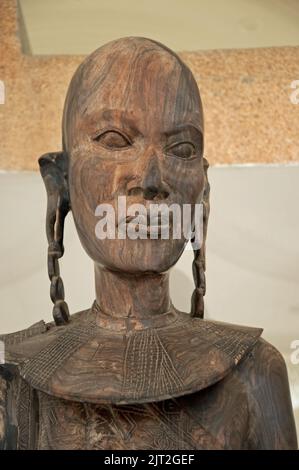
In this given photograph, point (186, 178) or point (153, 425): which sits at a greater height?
point (186, 178)

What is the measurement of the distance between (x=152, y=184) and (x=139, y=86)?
0.20m

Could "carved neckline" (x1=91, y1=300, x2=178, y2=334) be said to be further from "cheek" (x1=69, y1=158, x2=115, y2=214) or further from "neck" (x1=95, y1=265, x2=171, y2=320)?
"cheek" (x1=69, y1=158, x2=115, y2=214)

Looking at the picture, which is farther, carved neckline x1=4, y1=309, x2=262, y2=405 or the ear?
the ear

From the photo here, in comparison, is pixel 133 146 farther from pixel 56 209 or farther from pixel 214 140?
pixel 214 140

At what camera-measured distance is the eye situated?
4.64ft

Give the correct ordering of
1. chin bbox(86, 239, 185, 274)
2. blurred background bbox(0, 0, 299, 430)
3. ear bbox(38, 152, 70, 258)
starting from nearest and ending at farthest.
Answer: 1. chin bbox(86, 239, 185, 274)
2. ear bbox(38, 152, 70, 258)
3. blurred background bbox(0, 0, 299, 430)

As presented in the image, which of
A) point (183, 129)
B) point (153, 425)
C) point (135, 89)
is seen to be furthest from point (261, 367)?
point (135, 89)

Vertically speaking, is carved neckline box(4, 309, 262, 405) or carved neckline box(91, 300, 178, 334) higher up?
carved neckline box(91, 300, 178, 334)

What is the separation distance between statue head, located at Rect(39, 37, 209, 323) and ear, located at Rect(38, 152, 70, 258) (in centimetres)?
6

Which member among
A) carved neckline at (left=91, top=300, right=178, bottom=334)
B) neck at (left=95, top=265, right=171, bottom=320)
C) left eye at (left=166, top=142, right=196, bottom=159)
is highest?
left eye at (left=166, top=142, right=196, bottom=159)

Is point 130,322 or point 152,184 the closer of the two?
point 152,184

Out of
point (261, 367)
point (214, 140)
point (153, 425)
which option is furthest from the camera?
point (214, 140)

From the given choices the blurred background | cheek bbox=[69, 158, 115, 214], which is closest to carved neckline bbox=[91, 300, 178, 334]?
cheek bbox=[69, 158, 115, 214]

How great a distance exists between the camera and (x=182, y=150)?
1461 mm
